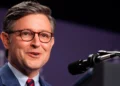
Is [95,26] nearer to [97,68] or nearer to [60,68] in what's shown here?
[60,68]

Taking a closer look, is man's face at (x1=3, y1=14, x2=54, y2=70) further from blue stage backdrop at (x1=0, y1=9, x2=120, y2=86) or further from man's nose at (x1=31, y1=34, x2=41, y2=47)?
blue stage backdrop at (x1=0, y1=9, x2=120, y2=86)

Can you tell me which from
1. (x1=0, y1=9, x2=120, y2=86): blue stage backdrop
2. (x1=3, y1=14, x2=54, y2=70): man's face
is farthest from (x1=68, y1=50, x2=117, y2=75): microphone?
(x1=0, y1=9, x2=120, y2=86): blue stage backdrop

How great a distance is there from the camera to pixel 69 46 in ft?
8.44

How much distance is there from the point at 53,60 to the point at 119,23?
0.87 metres

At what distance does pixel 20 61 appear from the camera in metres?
0.97

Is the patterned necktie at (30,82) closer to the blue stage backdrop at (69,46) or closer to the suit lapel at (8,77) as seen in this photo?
the suit lapel at (8,77)

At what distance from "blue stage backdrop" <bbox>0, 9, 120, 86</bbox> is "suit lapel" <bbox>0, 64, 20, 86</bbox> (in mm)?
1356

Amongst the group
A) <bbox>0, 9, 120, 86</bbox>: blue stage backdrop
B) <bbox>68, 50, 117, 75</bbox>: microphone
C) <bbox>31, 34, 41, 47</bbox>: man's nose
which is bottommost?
<bbox>0, 9, 120, 86</bbox>: blue stage backdrop

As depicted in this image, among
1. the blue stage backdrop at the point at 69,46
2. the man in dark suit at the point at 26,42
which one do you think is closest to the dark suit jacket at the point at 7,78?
the man in dark suit at the point at 26,42

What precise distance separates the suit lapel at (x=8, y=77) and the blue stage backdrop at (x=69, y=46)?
1.36m

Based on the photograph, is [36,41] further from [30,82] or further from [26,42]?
[30,82]

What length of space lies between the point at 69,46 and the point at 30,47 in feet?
5.37

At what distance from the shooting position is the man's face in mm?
948

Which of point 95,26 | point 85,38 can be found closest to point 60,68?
point 85,38
